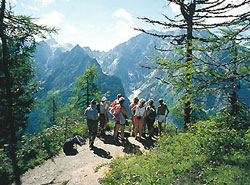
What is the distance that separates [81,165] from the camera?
22.6 feet

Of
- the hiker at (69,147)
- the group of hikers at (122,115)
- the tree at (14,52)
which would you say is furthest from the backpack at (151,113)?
the tree at (14,52)

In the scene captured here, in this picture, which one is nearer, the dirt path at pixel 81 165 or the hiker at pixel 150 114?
the dirt path at pixel 81 165

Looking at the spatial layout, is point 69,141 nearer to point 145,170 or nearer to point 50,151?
point 50,151

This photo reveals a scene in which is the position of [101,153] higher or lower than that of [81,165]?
higher

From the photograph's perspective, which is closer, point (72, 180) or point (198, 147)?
point (198, 147)

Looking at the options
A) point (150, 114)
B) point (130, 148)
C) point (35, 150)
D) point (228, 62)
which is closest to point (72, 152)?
point (35, 150)

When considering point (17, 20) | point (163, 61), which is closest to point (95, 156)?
point (163, 61)

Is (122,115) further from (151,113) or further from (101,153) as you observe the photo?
(101,153)

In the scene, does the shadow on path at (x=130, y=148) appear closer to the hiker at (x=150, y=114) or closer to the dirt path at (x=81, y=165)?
the dirt path at (x=81, y=165)

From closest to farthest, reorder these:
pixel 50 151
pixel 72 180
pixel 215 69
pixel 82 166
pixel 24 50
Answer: pixel 215 69, pixel 72 180, pixel 82 166, pixel 50 151, pixel 24 50

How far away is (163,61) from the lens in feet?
16.0

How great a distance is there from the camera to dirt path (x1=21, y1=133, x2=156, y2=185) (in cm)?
572

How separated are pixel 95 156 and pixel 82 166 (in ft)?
2.74

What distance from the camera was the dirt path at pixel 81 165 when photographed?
225 inches
